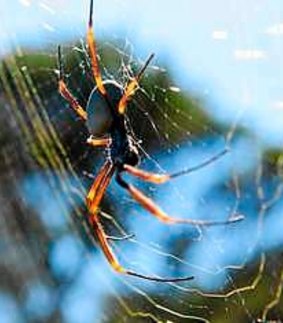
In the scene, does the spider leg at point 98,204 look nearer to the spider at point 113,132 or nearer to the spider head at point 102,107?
the spider at point 113,132

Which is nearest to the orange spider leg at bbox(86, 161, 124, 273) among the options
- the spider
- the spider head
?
the spider

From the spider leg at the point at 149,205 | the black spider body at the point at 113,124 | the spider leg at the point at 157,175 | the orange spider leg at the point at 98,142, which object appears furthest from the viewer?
the orange spider leg at the point at 98,142

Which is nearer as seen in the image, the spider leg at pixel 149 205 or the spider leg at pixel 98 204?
the spider leg at pixel 149 205

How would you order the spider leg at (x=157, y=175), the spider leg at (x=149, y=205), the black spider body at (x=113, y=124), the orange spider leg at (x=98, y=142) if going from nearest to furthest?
1. the spider leg at (x=157, y=175)
2. the spider leg at (x=149, y=205)
3. the black spider body at (x=113, y=124)
4. the orange spider leg at (x=98, y=142)

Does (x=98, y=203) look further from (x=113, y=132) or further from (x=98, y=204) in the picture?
(x=113, y=132)

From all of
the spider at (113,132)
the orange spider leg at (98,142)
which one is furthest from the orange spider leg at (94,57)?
the orange spider leg at (98,142)

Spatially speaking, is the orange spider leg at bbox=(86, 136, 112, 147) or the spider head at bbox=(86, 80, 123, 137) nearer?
the spider head at bbox=(86, 80, 123, 137)

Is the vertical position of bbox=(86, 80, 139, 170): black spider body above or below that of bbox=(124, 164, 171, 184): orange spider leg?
above

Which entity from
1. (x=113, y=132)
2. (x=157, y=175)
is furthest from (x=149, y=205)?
(x=113, y=132)

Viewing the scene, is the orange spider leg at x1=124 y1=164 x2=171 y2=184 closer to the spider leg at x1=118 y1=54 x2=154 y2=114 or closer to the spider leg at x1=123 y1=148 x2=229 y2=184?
the spider leg at x1=123 y1=148 x2=229 y2=184
